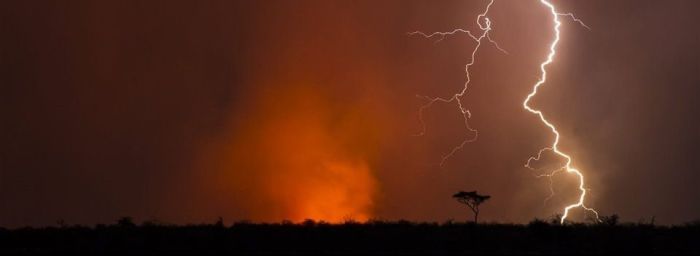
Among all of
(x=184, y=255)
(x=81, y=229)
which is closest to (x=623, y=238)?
(x=184, y=255)

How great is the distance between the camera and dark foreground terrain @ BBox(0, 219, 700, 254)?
2695cm

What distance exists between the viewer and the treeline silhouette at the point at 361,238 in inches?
1062

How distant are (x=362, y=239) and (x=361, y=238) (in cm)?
21

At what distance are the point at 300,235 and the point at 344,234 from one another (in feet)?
4.63

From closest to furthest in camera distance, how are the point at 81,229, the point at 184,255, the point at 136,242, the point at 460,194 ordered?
the point at 184,255 < the point at 136,242 < the point at 81,229 < the point at 460,194

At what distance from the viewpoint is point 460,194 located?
4059 centimetres

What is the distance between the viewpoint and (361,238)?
28453 mm

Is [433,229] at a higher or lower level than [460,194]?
lower

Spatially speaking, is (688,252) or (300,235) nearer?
(688,252)

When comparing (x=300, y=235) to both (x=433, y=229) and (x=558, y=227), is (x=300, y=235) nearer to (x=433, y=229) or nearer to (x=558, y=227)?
(x=433, y=229)

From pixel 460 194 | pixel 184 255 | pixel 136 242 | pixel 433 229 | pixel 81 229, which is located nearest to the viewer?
pixel 184 255

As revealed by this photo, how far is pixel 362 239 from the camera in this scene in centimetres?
2825

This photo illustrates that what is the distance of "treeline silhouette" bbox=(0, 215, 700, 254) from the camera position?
27.0 m

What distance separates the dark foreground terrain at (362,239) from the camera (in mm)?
26953
